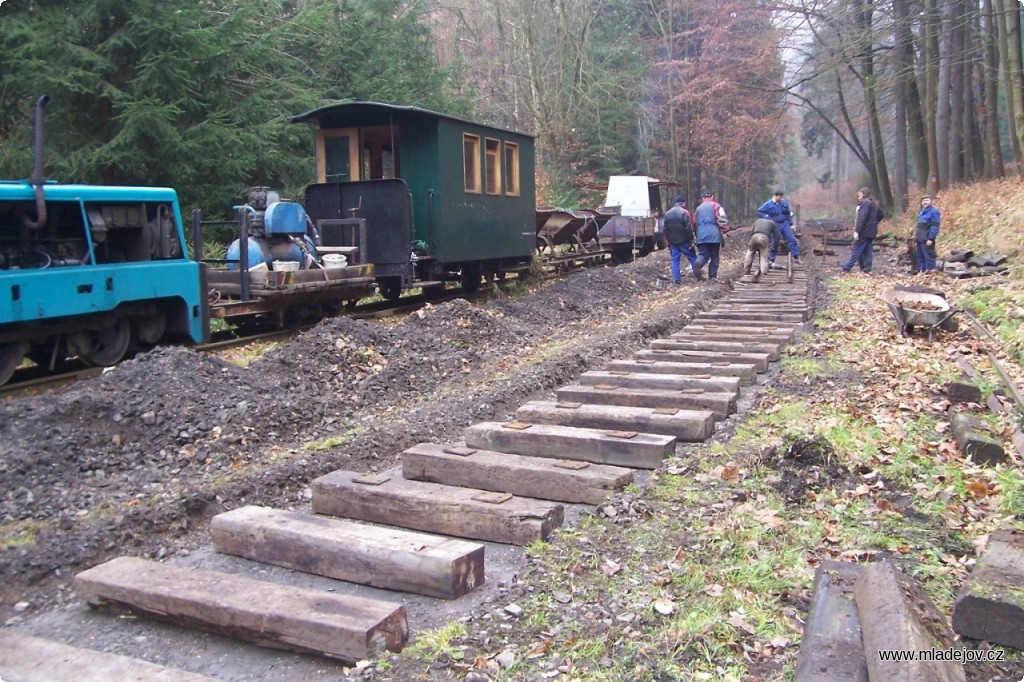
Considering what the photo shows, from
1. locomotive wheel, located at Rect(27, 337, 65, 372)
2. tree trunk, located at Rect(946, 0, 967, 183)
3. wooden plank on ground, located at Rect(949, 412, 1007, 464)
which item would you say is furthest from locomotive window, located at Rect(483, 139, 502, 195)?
tree trunk, located at Rect(946, 0, 967, 183)

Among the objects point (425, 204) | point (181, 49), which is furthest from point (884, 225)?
point (181, 49)

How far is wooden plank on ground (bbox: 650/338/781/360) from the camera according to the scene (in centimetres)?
941

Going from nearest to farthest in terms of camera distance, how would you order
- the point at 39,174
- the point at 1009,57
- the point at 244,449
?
1. the point at 244,449
2. the point at 39,174
3. the point at 1009,57

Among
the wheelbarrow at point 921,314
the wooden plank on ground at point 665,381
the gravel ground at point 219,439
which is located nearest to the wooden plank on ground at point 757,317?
the wheelbarrow at point 921,314

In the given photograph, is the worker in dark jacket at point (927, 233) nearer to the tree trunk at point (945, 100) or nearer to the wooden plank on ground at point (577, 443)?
the tree trunk at point (945, 100)

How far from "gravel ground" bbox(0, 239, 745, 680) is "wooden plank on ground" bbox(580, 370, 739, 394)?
0.61 meters

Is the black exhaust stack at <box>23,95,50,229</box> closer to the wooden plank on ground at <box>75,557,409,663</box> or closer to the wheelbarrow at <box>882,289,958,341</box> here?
the wooden plank on ground at <box>75,557,409,663</box>

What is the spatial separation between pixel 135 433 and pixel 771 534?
451cm

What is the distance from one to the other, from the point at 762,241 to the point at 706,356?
28.8 feet

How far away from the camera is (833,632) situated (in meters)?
3.24

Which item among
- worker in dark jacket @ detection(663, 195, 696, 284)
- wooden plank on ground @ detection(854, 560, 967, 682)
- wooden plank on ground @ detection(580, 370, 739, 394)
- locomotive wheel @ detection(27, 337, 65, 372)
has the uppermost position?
worker in dark jacket @ detection(663, 195, 696, 284)

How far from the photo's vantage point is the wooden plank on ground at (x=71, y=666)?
3.23 m

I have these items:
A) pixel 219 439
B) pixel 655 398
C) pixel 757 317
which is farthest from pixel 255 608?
pixel 757 317

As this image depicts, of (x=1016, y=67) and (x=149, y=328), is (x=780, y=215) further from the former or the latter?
(x=149, y=328)
